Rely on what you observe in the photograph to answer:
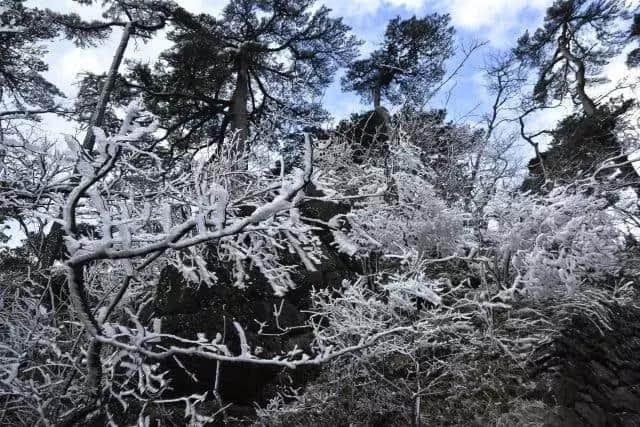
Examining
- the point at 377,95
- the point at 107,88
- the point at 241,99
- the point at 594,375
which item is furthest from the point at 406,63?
the point at 594,375

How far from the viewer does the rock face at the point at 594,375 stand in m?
3.27

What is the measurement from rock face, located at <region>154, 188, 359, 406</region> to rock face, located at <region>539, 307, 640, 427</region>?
3.10 metres

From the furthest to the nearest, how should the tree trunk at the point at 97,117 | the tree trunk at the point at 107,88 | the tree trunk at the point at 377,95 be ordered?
the tree trunk at the point at 377,95, the tree trunk at the point at 107,88, the tree trunk at the point at 97,117

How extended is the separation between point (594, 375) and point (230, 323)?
441 centimetres

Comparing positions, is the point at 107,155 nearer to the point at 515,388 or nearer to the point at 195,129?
the point at 515,388

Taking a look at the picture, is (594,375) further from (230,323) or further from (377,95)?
(377,95)

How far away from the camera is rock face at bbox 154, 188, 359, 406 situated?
16.3 ft

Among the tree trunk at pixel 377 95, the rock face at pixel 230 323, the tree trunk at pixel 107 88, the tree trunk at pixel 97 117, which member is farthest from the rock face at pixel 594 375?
the tree trunk at pixel 377 95

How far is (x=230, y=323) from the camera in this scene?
520cm

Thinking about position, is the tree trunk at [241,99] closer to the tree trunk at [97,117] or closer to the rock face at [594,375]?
the tree trunk at [97,117]

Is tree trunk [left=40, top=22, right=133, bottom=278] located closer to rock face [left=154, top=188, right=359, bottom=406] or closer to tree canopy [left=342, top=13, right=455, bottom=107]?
rock face [left=154, top=188, right=359, bottom=406]

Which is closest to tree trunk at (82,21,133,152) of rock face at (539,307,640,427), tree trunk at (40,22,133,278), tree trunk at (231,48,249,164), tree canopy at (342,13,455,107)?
tree trunk at (40,22,133,278)

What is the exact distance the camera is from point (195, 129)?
37.4 feet

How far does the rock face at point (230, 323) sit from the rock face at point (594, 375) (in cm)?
310
